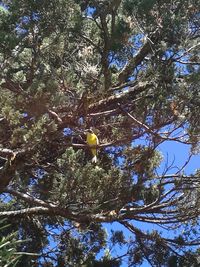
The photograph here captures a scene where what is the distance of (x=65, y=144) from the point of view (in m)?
6.82

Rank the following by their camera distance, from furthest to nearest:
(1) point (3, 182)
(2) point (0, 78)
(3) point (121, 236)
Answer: (3) point (121, 236) → (1) point (3, 182) → (2) point (0, 78)

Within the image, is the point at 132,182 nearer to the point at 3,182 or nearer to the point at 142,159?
the point at 142,159

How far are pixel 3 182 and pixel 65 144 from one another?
0.91m

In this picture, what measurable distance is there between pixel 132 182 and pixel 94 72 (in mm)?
1417

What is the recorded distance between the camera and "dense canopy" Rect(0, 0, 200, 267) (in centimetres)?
589

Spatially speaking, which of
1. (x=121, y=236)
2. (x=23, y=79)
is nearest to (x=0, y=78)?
(x=23, y=79)

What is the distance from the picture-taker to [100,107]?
6.68 metres

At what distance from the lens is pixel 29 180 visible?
24.1ft

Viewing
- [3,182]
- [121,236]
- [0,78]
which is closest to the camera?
[0,78]

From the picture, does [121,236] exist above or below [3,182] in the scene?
above

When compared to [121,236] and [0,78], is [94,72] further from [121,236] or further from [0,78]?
[121,236]

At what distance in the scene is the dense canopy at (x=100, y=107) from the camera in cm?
589

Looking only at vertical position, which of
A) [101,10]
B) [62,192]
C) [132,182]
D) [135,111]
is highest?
[101,10]

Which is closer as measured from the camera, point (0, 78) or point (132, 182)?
point (0, 78)
